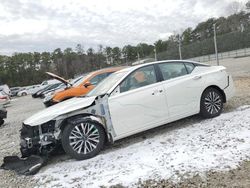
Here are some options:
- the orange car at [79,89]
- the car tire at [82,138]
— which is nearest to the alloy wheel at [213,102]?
the car tire at [82,138]

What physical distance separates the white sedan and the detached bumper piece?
13 cm

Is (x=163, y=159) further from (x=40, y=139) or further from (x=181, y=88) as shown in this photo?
(x=40, y=139)

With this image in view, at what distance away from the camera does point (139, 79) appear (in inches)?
216

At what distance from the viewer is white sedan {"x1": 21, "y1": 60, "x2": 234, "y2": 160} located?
4.84 m

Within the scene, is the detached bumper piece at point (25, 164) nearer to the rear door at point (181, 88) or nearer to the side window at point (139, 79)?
the side window at point (139, 79)

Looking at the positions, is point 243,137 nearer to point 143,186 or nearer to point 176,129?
point 176,129

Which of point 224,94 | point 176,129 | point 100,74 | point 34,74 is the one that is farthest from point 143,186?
point 34,74

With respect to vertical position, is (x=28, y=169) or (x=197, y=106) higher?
(x=197, y=106)

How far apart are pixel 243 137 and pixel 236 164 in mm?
953

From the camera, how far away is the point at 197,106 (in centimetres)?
588

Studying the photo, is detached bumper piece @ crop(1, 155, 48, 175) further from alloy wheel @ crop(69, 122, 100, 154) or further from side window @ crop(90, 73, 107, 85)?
side window @ crop(90, 73, 107, 85)

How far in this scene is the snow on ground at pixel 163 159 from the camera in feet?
12.6

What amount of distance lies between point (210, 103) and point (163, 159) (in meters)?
2.33

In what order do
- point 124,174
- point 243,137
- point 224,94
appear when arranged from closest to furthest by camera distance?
point 124,174 → point 243,137 → point 224,94
